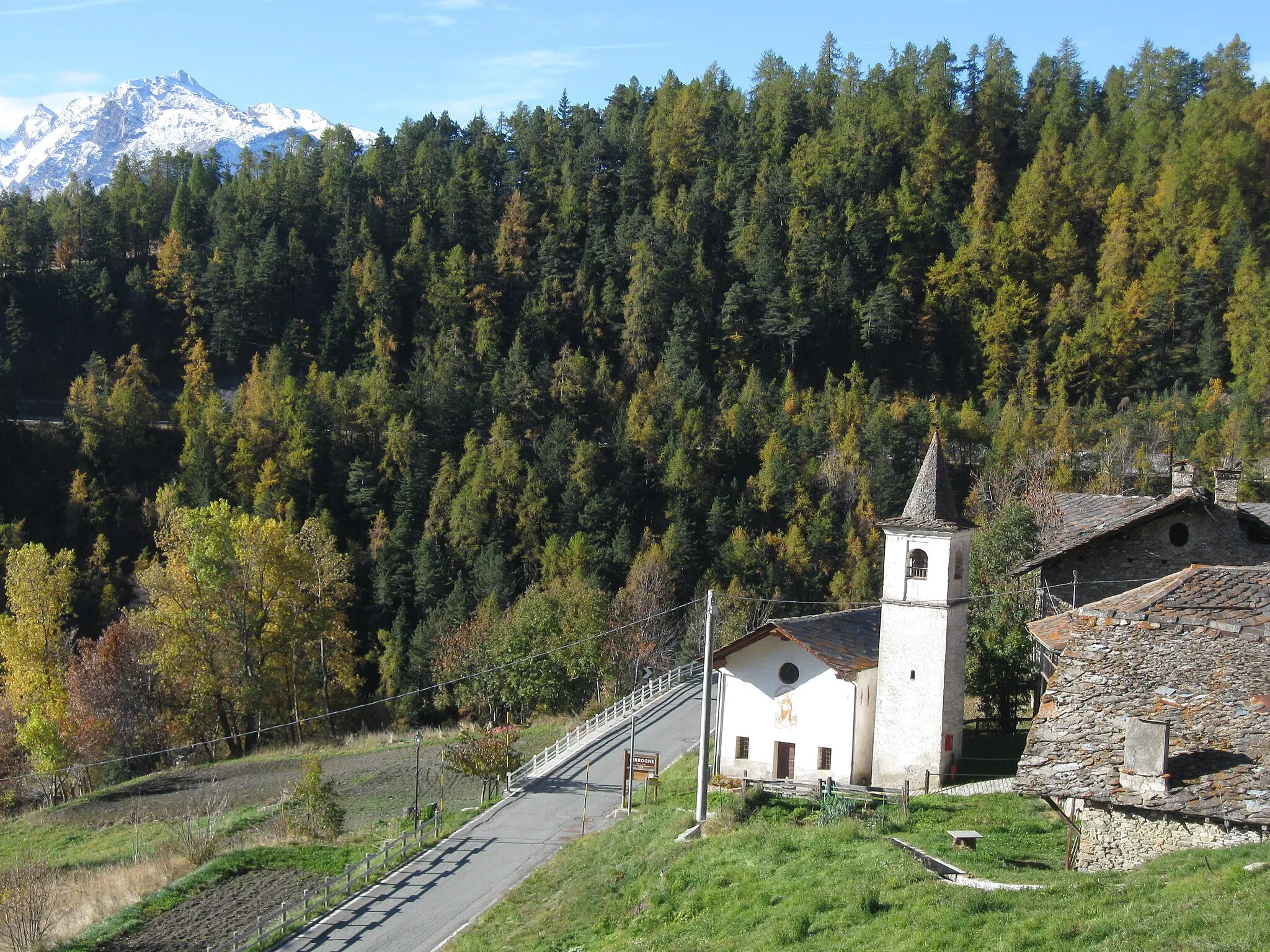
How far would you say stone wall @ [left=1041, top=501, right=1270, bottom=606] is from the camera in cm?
2673

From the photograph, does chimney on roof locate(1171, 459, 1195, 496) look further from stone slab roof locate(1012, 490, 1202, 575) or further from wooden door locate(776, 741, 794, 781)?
wooden door locate(776, 741, 794, 781)

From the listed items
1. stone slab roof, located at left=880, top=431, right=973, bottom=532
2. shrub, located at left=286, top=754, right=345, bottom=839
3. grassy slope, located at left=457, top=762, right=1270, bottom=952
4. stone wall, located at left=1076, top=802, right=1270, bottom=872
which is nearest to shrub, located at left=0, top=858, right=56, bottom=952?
shrub, located at left=286, top=754, right=345, bottom=839

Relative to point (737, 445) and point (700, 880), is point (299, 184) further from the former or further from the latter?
point (700, 880)

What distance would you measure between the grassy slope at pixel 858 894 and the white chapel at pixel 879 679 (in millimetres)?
2482

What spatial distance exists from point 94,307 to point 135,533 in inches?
1218

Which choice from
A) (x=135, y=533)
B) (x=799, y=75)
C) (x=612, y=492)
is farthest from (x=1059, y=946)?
(x=799, y=75)

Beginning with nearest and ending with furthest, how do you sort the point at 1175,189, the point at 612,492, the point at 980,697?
the point at 980,697 < the point at 612,492 < the point at 1175,189

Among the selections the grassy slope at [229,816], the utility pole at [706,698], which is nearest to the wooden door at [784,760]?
the utility pole at [706,698]

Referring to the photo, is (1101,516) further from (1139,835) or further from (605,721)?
(605,721)

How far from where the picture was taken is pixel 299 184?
11112 centimetres

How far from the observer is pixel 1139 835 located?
14125mm

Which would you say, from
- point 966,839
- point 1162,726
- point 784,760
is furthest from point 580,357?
point 1162,726

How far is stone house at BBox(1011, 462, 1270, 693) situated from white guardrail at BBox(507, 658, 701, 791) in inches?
525

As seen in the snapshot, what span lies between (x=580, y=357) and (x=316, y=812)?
67.3 metres
